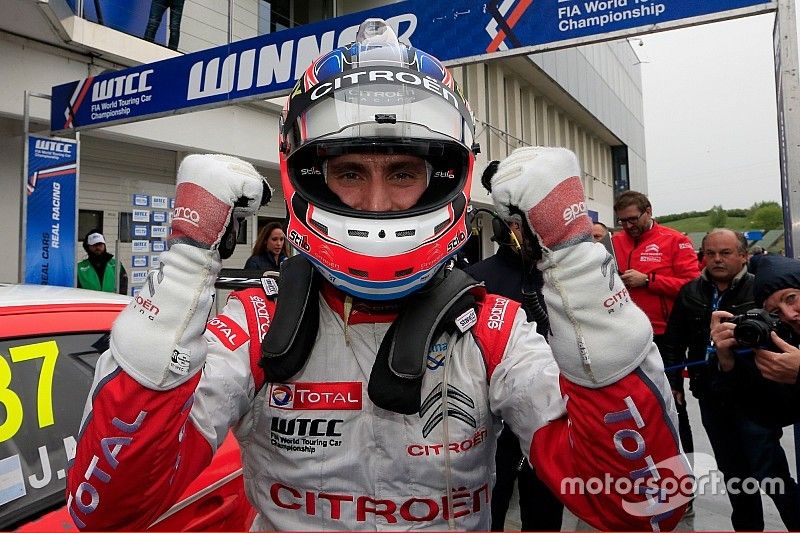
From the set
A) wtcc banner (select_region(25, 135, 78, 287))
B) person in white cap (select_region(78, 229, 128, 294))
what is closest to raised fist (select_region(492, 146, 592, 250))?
wtcc banner (select_region(25, 135, 78, 287))

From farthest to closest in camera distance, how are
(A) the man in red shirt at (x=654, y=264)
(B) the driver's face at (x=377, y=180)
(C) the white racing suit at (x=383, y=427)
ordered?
(A) the man in red shirt at (x=654, y=264) → (B) the driver's face at (x=377, y=180) → (C) the white racing suit at (x=383, y=427)

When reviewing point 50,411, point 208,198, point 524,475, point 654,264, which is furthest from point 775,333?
point 50,411

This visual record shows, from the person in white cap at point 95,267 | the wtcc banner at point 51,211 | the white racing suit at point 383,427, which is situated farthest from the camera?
the person in white cap at point 95,267

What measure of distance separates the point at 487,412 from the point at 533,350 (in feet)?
0.56

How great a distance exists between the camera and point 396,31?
4.05 meters

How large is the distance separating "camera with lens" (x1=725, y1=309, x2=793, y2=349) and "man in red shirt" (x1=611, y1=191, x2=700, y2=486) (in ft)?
4.18

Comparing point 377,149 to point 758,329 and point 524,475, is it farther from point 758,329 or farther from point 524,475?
point 524,475

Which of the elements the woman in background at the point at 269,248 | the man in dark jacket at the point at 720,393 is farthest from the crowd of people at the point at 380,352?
Answer: the woman in background at the point at 269,248

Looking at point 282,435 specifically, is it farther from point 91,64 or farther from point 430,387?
point 91,64

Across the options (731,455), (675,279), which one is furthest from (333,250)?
(675,279)

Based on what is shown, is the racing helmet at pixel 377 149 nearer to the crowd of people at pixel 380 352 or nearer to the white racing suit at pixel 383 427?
the crowd of people at pixel 380 352

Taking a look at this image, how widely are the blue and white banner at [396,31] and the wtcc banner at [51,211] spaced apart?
349 millimetres

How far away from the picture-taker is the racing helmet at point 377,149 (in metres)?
1.25

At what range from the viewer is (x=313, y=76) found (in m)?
1.43
